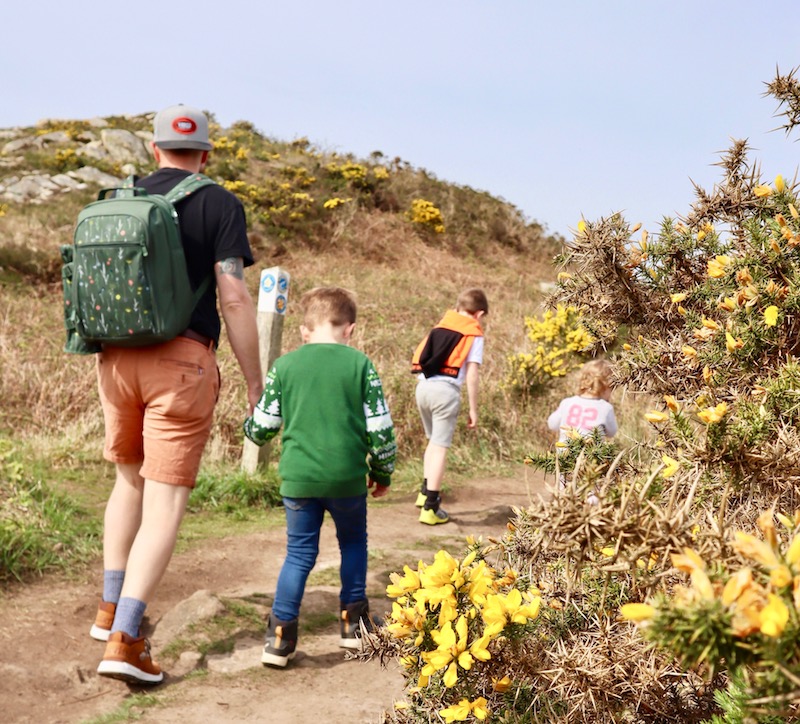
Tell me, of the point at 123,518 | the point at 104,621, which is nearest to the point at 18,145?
the point at 123,518

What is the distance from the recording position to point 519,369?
324 inches

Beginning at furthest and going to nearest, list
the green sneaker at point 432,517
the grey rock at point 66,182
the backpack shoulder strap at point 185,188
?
the grey rock at point 66,182
the green sneaker at point 432,517
the backpack shoulder strap at point 185,188

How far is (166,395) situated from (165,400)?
0.02m

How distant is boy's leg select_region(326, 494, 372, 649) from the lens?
11.0ft

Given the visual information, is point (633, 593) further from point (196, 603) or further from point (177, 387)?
point (196, 603)

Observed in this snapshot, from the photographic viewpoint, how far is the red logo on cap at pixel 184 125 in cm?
331

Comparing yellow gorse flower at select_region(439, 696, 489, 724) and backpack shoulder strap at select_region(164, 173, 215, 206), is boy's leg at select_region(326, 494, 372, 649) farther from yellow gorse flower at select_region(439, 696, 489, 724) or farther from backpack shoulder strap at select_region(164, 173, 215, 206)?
yellow gorse flower at select_region(439, 696, 489, 724)

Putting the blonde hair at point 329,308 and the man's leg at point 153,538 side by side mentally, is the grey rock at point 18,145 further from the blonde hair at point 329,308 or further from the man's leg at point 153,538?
the man's leg at point 153,538

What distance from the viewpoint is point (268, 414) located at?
3391 millimetres

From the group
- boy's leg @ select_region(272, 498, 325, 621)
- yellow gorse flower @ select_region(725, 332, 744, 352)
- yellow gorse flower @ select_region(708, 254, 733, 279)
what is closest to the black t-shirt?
boy's leg @ select_region(272, 498, 325, 621)

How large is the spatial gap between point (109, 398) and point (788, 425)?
8.47ft

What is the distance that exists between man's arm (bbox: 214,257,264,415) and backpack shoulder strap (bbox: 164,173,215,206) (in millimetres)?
301

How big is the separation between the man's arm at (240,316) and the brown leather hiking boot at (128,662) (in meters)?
1.06

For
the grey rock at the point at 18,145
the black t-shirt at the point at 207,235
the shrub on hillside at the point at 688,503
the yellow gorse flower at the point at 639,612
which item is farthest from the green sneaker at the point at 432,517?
the grey rock at the point at 18,145
